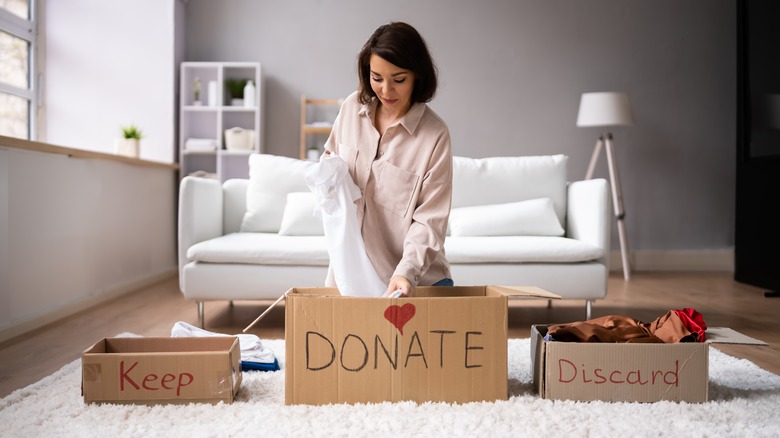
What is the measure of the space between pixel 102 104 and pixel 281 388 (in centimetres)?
359

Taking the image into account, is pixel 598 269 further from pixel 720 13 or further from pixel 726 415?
pixel 720 13

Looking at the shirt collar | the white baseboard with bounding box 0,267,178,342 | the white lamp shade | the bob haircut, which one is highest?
the white lamp shade

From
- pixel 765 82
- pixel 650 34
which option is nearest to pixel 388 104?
pixel 765 82

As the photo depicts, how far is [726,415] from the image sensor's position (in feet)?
5.36

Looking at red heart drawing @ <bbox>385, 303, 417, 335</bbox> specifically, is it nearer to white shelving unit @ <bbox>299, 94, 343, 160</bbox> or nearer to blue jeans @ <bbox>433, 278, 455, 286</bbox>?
blue jeans @ <bbox>433, 278, 455, 286</bbox>

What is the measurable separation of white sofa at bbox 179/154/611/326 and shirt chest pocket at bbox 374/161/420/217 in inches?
46.0

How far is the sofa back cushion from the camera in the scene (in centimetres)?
344

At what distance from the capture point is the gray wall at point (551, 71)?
526 cm

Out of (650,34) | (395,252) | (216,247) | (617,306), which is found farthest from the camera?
(650,34)

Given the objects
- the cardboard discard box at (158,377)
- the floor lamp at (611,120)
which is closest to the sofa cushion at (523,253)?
the cardboard discard box at (158,377)

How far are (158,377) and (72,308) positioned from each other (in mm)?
1782

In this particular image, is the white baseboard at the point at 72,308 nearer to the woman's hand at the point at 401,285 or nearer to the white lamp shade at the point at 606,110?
the woman's hand at the point at 401,285

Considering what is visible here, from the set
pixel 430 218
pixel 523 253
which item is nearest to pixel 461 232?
pixel 523 253

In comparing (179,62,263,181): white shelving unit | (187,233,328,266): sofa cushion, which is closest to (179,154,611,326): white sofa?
(187,233,328,266): sofa cushion
